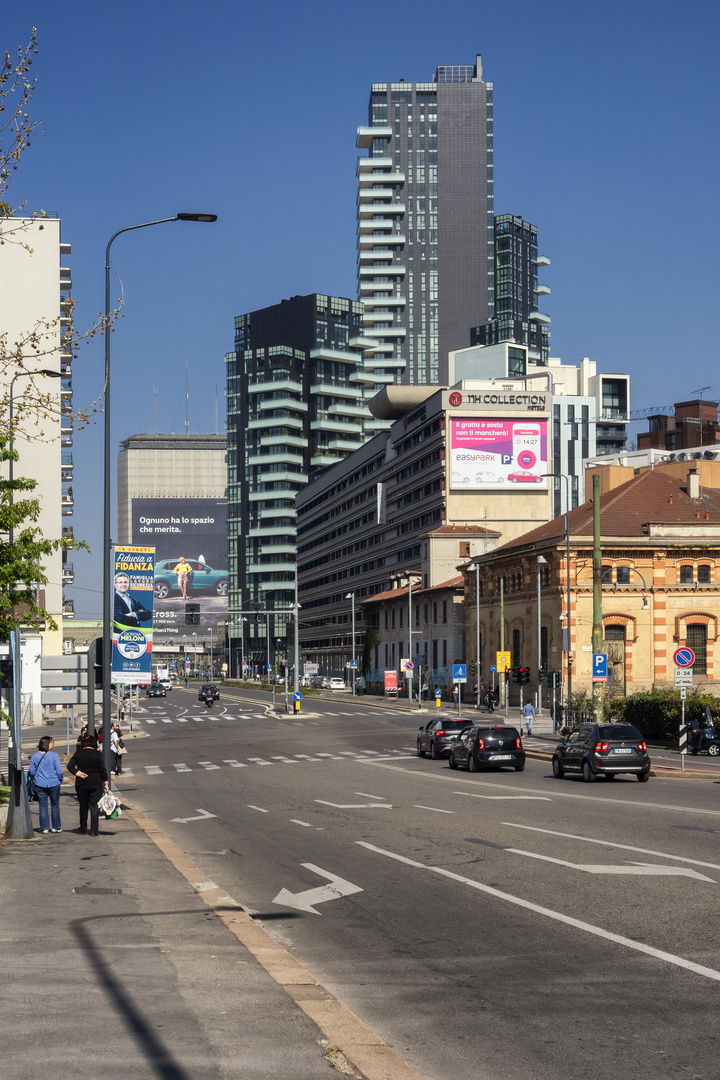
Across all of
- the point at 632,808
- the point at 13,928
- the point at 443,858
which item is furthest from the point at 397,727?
the point at 13,928

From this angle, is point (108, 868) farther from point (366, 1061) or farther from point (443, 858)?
point (366, 1061)

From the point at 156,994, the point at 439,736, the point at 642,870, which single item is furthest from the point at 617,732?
the point at 156,994

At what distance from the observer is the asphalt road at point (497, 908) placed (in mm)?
7535

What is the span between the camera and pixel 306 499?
199125 millimetres

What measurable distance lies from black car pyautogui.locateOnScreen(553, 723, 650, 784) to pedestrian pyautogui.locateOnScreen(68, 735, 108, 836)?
15.7 metres

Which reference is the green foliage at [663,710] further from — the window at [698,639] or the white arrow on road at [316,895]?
the white arrow on road at [316,895]

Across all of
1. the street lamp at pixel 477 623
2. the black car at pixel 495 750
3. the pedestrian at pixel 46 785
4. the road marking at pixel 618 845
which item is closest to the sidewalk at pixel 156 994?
the road marking at pixel 618 845

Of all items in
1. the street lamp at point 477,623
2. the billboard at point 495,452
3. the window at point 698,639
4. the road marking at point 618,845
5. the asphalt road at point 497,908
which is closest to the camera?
the asphalt road at point 497,908

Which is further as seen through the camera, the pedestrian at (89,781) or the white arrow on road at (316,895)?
the pedestrian at (89,781)

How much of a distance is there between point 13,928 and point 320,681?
135743mm

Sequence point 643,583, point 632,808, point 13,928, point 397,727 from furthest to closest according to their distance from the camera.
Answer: point 643,583
point 397,727
point 632,808
point 13,928

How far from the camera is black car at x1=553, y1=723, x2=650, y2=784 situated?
3156 centimetres

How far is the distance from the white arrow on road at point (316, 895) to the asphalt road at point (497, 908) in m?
0.05

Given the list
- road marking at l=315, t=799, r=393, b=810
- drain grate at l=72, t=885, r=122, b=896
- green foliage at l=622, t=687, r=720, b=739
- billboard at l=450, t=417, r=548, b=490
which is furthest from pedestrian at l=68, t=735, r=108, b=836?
billboard at l=450, t=417, r=548, b=490
